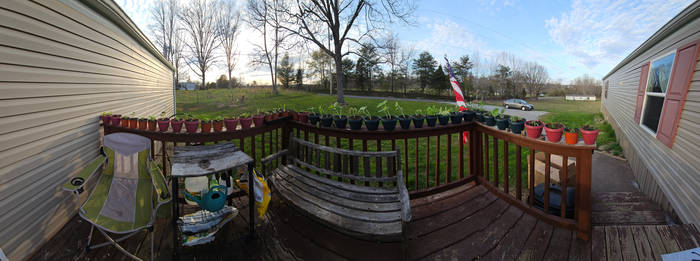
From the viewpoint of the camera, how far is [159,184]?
2146 millimetres

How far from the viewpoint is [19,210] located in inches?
76.6

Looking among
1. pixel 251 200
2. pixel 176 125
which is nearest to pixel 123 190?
pixel 176 125

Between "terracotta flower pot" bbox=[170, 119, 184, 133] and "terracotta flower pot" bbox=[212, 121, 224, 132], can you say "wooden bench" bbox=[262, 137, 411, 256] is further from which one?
"terracotta flower pot" bbox=[170, 119, 184, 133]

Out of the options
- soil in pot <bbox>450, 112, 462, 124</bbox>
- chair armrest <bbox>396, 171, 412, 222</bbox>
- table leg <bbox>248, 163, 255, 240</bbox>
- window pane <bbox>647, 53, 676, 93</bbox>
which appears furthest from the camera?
window pane <bbox>647, 53, 676, 93</bbox>

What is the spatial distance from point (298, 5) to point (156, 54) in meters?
9.25

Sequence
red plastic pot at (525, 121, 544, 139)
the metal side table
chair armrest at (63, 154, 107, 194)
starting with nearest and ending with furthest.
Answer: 1. the metal side table
2. chair armrest at (63, 154, 107, 194)
3. red plastic pot at (525, 121, 544, 139)

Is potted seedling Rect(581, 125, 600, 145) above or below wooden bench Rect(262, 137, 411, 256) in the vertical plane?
above

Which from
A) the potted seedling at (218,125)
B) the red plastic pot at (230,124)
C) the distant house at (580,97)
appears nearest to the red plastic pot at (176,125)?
the potted seedling at (218,125)

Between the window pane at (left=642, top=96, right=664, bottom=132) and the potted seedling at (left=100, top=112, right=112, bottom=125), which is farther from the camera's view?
the window pane at (left=642, top=96, right=664, bottom=132)

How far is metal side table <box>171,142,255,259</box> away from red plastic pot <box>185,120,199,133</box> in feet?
1.51

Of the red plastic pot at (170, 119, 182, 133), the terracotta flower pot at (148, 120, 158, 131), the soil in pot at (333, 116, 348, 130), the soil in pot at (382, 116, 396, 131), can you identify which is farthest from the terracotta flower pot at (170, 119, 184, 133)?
the soil in pot at (382, 116, 396, 131)

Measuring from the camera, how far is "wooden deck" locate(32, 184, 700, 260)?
188 cm

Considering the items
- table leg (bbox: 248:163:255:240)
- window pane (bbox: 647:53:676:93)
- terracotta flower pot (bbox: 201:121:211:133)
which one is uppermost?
window pane (bbox: 647:53:676:93)

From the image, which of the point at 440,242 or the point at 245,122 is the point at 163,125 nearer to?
the point at 245,122
